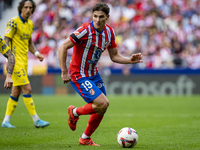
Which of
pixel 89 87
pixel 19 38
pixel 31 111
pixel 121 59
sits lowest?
pixel 31 111

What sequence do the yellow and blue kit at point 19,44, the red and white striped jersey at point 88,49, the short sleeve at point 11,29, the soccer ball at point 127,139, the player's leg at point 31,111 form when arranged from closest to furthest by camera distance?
the soccer ball at point 127,139 → the red and white striped jersey at point 88,49 → the short sleeve at point 11,29 → the yellow and blue kit at point 19,44 → the player's leg at point 31,111

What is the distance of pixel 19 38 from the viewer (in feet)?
27.0

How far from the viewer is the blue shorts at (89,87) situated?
6.07 m

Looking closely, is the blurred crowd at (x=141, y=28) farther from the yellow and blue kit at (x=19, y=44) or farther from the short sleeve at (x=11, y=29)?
the short sleeve at (x=11, y=29)

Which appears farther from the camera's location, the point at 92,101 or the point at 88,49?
the point at 88,49

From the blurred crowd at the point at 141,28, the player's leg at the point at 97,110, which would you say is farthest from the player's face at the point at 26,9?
the blurred crowd at the point at 141,28

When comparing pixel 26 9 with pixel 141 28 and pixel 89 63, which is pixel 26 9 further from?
pixel 141 28

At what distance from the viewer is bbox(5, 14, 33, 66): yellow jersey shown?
8.09m

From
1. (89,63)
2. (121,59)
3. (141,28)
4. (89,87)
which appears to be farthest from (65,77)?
(141,28)

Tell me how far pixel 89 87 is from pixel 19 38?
9.09ft

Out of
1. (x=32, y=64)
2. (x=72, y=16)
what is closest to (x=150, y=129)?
(x=32, y=64)

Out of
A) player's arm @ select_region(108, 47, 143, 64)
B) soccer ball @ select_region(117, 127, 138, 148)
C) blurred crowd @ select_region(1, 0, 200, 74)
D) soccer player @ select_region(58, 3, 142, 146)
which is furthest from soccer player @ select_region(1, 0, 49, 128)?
blurred crowd @ select_region(1, 0, 200, 74)

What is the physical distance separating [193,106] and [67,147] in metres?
8.64

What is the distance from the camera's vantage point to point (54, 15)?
23.6 metres
